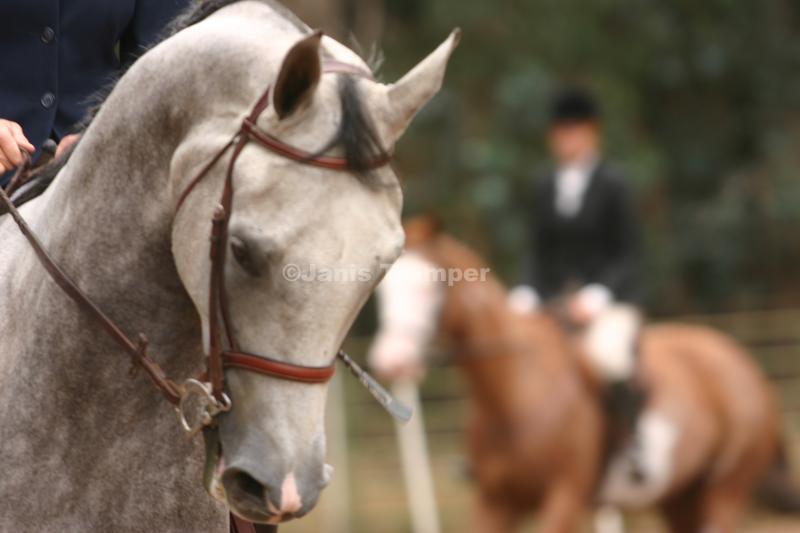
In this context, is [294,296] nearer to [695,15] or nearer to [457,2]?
[457,2]

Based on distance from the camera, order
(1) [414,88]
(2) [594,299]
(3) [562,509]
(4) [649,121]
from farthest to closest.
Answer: (4) [649,121], (2) [594,299], (3) [562,509], (1) [414,88]

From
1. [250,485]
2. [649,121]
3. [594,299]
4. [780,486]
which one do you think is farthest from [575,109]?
[649,121]

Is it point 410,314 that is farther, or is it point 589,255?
point 589,255

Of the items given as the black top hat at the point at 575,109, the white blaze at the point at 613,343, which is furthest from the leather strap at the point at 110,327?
the black top hat at the point at 575,109

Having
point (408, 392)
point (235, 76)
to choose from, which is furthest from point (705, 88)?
point (235, 76)

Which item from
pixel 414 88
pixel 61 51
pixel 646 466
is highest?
pixel 414 88

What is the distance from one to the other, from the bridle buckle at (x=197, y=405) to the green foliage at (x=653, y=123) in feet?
44.6

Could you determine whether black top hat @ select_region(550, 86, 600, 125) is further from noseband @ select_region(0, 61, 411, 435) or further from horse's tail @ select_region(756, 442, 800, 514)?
noseband @ select_region(0, 61, 411, 435)

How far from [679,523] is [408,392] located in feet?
8.08

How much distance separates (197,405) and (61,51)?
104 cm

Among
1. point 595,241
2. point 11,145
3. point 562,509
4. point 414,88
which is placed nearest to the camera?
point 414,88

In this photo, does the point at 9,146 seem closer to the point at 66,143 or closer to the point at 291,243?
the point at 66,143

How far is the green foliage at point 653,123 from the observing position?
650 inches

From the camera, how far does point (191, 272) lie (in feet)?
Result: 8.77
